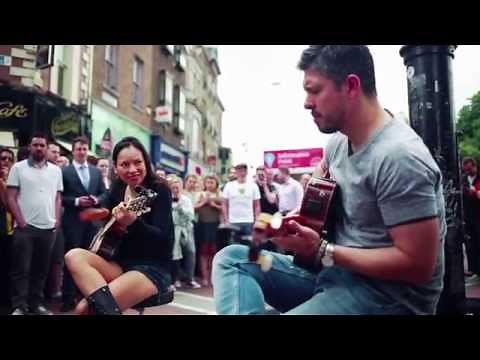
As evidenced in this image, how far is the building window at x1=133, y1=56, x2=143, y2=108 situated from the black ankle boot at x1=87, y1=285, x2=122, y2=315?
8.64 metres

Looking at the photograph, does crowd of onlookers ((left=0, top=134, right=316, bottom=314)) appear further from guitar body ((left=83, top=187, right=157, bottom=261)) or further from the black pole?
the black pole

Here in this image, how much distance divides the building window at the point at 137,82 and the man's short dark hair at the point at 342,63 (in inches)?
356

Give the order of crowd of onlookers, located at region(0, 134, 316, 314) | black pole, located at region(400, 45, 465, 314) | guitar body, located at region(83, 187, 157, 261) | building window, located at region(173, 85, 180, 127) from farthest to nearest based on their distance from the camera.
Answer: building window, located at region(173, 85, 180, 127) < crowd of onlookers, located at region(0, 134, 316, 314) < black pole, located at region(400, 45, 465, 314) < guitar body, located at region(83, 187, 157, 261)

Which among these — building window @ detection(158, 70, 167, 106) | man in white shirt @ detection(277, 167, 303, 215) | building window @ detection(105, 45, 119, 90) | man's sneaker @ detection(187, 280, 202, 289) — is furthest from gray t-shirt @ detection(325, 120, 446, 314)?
building window @ detection(158, 70, 167, 106)

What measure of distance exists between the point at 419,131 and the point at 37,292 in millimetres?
2593

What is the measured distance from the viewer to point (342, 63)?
4.11ft

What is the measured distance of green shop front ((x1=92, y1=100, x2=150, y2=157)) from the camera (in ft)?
26.4

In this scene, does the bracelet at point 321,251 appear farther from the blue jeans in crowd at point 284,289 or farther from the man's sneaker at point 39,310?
the man's sneaker at point 39,310

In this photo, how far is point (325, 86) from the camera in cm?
126

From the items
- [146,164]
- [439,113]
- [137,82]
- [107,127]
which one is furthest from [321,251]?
Answer: [137,82]

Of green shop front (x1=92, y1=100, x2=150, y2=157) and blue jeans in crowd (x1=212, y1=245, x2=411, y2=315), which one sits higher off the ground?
green shop front (x1=92, y1=100, x2=150, y2=157)

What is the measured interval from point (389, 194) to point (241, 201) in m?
3.32
